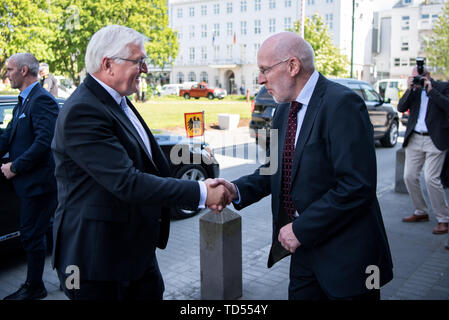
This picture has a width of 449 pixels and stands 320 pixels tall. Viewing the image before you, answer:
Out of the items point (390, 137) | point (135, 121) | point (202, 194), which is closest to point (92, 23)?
point (390, 137)

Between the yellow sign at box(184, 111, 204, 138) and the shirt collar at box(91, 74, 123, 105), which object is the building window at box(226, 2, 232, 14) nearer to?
the yellow sign at box(184, 111, 204, 138)

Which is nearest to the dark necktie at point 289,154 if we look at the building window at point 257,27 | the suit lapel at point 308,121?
the suit lapel at point 308,121

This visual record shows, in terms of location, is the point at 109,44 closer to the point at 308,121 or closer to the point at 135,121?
the point at 135,121

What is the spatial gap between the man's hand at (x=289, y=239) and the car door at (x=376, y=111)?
12.4 m

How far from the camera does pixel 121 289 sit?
8.15 feet

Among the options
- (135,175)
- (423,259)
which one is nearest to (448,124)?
(423,259)

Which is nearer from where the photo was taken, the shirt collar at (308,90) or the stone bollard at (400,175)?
the shirt collar at (308,90)

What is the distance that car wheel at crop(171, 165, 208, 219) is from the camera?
6.77 meters

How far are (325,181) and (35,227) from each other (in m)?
2.86

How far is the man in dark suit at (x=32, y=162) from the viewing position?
4004mm

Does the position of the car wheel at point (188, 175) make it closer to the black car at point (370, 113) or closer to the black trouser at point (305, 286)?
the black trouser at point (305, 286)

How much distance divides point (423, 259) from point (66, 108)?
4425 millimetres

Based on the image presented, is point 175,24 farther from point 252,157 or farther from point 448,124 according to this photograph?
point 448,124

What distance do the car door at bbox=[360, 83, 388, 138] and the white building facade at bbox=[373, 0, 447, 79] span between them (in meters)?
51.9
